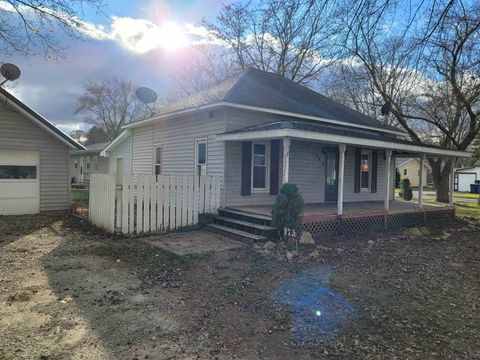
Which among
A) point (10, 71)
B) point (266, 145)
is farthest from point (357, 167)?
point (10, 71)

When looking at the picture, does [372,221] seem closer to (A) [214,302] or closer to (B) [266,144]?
(B) [266,144]

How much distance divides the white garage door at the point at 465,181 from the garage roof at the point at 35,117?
4651 cm

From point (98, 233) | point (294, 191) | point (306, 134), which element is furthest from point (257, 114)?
point (98, 233)

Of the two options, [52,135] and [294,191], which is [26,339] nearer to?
[294,191]

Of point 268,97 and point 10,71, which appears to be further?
point 268,97

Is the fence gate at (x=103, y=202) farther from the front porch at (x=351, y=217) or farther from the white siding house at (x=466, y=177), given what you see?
the white siding house at (x=466, y=177)

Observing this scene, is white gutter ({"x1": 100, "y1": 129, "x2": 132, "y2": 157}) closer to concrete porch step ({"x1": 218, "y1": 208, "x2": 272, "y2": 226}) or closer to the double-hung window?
concrete porch step ({"x1": 218, "y1": 208, "x2": 272, "y2": 226})

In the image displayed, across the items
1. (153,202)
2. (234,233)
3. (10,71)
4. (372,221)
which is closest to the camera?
(234,233)

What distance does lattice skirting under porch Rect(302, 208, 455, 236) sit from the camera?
30.4 ft

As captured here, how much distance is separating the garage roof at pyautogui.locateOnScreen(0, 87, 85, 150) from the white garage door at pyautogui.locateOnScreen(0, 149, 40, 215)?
102 centimetres

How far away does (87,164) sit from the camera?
3534 cm

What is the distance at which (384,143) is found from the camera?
35.6ft

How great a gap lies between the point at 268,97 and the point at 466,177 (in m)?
42.4

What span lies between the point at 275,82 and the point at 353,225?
728cm
